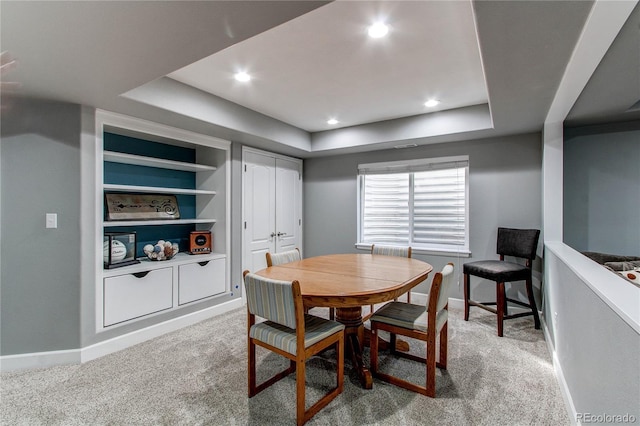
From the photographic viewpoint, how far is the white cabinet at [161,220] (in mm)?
2758

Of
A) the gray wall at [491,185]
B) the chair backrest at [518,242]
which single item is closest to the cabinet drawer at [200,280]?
the gray wall at [491,185]

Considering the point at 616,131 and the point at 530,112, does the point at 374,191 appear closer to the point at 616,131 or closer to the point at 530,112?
the point at 530,112

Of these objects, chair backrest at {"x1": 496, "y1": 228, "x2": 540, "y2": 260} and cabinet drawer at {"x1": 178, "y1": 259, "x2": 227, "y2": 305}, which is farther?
cabinet drawer at {"x1": 178, "y1": 259, "x2": 227, "y2": 305}

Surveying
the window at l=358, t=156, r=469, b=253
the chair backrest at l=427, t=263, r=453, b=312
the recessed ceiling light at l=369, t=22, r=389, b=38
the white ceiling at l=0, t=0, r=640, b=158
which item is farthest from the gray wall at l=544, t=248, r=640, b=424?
the recessed ceiling light at l=369, t=22, r=389, b=38

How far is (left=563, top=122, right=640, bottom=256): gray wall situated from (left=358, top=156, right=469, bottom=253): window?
3.44ft

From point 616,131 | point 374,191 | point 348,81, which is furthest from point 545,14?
point 374,191

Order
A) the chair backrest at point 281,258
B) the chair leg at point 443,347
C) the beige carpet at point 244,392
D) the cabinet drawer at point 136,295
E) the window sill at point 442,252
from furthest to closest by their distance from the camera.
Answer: the window sill at point 442,252 → the chair backrest at point 281,258 → the cabinet drawer at point 136,295 → the chair leg at point 443,347 → the beige carpet at point 244,392

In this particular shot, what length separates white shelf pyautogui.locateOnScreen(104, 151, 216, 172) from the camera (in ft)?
9.64

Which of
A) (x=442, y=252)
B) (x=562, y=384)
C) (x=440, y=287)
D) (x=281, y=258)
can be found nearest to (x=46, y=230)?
(x=281, y=258)

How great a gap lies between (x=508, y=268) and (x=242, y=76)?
10.3 ft

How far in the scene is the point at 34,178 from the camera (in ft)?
8.02

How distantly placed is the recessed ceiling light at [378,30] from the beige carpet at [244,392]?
2347mm

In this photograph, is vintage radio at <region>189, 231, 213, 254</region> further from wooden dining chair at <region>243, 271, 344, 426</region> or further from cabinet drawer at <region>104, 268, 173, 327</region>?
wooden dining chair at <region>243, 271, 344, 426</region>

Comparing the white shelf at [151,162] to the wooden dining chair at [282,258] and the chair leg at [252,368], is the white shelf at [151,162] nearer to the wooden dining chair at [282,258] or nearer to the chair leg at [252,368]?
the wooden dining chair at [282,258]
